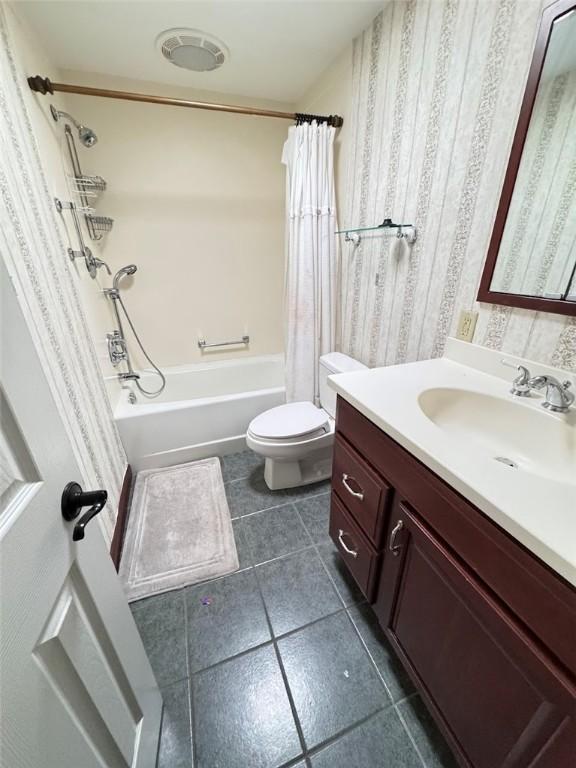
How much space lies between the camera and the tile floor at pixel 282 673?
88 centimetres

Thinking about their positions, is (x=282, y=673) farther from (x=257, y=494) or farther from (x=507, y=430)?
(x=507, y=430)

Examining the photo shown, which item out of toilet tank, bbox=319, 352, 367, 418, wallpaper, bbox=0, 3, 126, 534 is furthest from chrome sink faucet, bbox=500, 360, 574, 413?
wallpaper, bbox=0, 3, 126, 534

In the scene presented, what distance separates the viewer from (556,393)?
81 centimetres

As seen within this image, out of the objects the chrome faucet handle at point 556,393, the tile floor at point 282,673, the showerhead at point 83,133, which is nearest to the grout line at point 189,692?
the tile floor at point 282,673

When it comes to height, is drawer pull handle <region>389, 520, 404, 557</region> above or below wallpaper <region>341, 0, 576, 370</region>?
below

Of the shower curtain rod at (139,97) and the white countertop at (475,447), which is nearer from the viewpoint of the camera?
the white countertop at (475,447)

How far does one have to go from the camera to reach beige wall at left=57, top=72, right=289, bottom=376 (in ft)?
6.57

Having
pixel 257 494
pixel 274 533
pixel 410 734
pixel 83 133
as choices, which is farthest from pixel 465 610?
pixel 83 133

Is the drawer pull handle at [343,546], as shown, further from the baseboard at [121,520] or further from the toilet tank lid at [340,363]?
the baseboard at [121,520]

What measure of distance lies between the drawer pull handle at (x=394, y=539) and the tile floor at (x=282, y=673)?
53 centimetres

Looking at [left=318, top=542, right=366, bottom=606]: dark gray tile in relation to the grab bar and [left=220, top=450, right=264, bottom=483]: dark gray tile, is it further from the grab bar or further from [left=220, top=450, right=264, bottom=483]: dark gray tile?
the grab bar

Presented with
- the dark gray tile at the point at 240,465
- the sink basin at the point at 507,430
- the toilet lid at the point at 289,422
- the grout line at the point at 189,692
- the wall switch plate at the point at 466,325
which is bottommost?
the grout line at the point at 189,692

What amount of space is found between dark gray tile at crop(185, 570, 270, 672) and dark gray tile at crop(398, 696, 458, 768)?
49cm

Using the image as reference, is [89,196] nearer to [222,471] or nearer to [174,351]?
[174,351]
